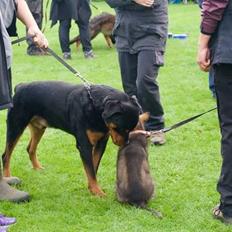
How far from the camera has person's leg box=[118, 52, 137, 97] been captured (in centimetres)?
657

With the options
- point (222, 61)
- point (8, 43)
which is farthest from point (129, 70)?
point (222, 61)

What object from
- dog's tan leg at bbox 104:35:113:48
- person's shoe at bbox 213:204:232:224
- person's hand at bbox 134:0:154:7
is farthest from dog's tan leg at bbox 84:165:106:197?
dog's tan leg at bbox 104:35:113:48

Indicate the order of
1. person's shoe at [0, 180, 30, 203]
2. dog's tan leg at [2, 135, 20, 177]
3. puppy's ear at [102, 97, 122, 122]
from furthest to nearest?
dog's tan leg at [2, 135, 20, 177] → person's shoe at [0, 180, 30, 203] → puppy's ear at [102, 97, 122, 122]

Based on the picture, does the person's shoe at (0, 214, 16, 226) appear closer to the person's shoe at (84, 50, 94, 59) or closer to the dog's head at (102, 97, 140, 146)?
the dog's head at (102, 97, 140, 146)

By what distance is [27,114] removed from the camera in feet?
17.5

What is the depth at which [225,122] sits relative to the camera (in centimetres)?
409

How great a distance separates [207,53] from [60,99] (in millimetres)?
1666

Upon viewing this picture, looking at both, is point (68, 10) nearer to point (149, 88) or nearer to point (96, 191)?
point (149, 88)

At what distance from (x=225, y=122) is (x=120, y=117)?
940 millimetres

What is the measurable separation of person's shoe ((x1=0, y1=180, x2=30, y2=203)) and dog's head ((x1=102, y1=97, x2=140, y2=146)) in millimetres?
984

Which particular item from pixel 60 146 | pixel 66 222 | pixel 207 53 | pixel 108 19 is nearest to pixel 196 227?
pixel 66 222

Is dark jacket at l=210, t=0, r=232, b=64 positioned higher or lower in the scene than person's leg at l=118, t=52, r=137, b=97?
higher

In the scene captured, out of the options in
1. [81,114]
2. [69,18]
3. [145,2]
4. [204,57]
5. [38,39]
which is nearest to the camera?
[204,57]

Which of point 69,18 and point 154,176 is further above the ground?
point 154,176
